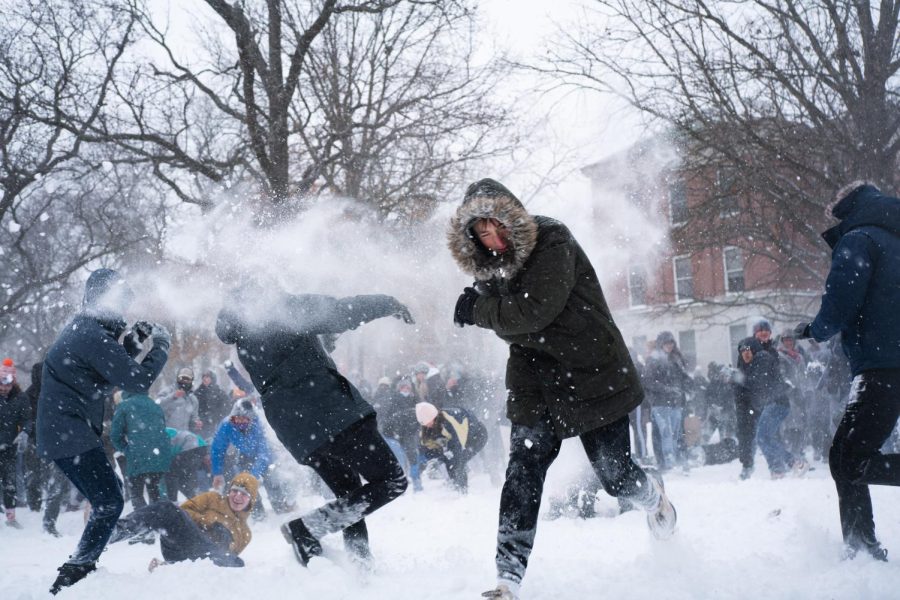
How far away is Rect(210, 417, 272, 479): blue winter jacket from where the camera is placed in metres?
8.05

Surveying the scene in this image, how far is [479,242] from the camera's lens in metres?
3.38

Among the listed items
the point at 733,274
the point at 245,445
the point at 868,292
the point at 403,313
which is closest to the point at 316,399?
the point at 403,313

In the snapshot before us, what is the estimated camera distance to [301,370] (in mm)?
3873

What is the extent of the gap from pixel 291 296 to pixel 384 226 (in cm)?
1002

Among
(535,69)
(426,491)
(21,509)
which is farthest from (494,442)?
(21,509)

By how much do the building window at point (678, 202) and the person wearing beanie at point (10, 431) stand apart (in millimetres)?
9776

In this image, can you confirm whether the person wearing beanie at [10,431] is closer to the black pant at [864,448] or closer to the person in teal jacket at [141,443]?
the person in teal jacket at [141,443]

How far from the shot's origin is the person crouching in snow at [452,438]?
29.3 feet

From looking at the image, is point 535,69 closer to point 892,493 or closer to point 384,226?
point 384,226

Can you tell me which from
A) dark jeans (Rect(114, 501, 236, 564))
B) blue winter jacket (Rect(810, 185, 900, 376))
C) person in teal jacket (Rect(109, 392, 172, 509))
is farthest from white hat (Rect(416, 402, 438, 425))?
blue winter jacket (Rect(810, 185, 900, 376))

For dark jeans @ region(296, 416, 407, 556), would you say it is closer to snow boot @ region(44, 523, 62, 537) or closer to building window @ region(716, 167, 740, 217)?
snow boot @ region(44, 523, 62, 537)

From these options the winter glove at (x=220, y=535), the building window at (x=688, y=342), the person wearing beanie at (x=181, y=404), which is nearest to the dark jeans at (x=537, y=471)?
the winter glove at (x=220, y=535)

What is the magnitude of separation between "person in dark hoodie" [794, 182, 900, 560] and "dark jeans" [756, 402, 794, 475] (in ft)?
16.4

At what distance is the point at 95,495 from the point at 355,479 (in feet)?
5.16
